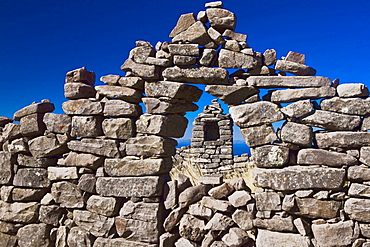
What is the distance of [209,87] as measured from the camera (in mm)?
4285

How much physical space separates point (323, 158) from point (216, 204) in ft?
5.05

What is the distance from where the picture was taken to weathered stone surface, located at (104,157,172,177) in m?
4.36

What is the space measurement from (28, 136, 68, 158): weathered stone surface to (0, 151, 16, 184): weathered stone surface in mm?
415

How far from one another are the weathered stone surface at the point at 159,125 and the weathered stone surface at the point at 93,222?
1.44 metres

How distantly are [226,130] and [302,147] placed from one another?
822 centimetres

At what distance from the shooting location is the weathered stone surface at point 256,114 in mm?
4102

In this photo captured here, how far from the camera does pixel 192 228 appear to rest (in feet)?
14.0

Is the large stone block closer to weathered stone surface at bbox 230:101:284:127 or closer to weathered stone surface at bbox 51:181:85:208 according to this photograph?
weathered stone surface at bbox 230:101:284:127

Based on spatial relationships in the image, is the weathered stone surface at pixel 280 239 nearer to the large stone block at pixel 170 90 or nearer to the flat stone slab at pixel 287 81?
the flat stone slab at pixel 287 81

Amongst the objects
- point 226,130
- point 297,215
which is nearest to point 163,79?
point 297,215

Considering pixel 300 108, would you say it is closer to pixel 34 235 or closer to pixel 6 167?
pixel 34 235

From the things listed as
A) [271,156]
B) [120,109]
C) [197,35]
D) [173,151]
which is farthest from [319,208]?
[120,109]

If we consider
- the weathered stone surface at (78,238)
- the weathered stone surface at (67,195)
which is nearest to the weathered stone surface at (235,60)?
the weathered stone surface at (67,195)

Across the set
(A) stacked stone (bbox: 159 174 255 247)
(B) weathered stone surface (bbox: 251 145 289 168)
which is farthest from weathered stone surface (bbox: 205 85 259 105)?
(A) stacked stone (bbox: 159 174 255 247)
